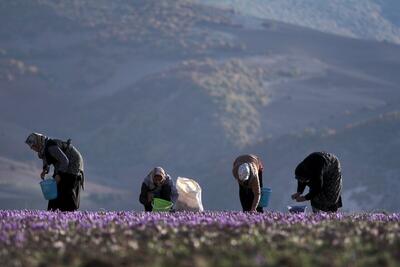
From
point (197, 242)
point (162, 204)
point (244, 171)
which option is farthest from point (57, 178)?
point (197, 242)

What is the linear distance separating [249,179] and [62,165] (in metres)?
2.58

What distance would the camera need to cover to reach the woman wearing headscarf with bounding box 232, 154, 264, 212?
15.4m

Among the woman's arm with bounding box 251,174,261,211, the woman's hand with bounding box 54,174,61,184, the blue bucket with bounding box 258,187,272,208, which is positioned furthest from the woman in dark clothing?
the woman's hand with bounding box 54,174,61,184

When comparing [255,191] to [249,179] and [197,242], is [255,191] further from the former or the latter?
[197,242]

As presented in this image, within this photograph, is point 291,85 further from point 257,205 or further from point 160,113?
point 257,205

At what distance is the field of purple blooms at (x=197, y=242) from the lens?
760 cm

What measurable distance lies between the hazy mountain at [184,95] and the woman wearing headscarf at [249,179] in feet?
261

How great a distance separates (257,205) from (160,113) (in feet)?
411

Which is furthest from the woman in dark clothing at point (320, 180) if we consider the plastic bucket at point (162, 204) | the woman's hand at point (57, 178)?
the woman's hand at point (57, 178)

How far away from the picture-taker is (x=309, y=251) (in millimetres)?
8227

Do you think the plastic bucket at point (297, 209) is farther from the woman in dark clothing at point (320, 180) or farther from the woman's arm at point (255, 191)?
the woman's arm at point (255, 191)

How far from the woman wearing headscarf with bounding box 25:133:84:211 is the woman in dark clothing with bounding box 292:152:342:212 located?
10.1 feet

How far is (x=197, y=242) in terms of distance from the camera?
8898 mm

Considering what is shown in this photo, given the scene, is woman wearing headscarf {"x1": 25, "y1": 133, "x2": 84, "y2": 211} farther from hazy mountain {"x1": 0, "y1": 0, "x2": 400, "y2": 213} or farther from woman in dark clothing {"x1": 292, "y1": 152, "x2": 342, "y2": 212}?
hazy mountain {"x1": 0, "y1": 0, "x2": 400, "y2": 213}
